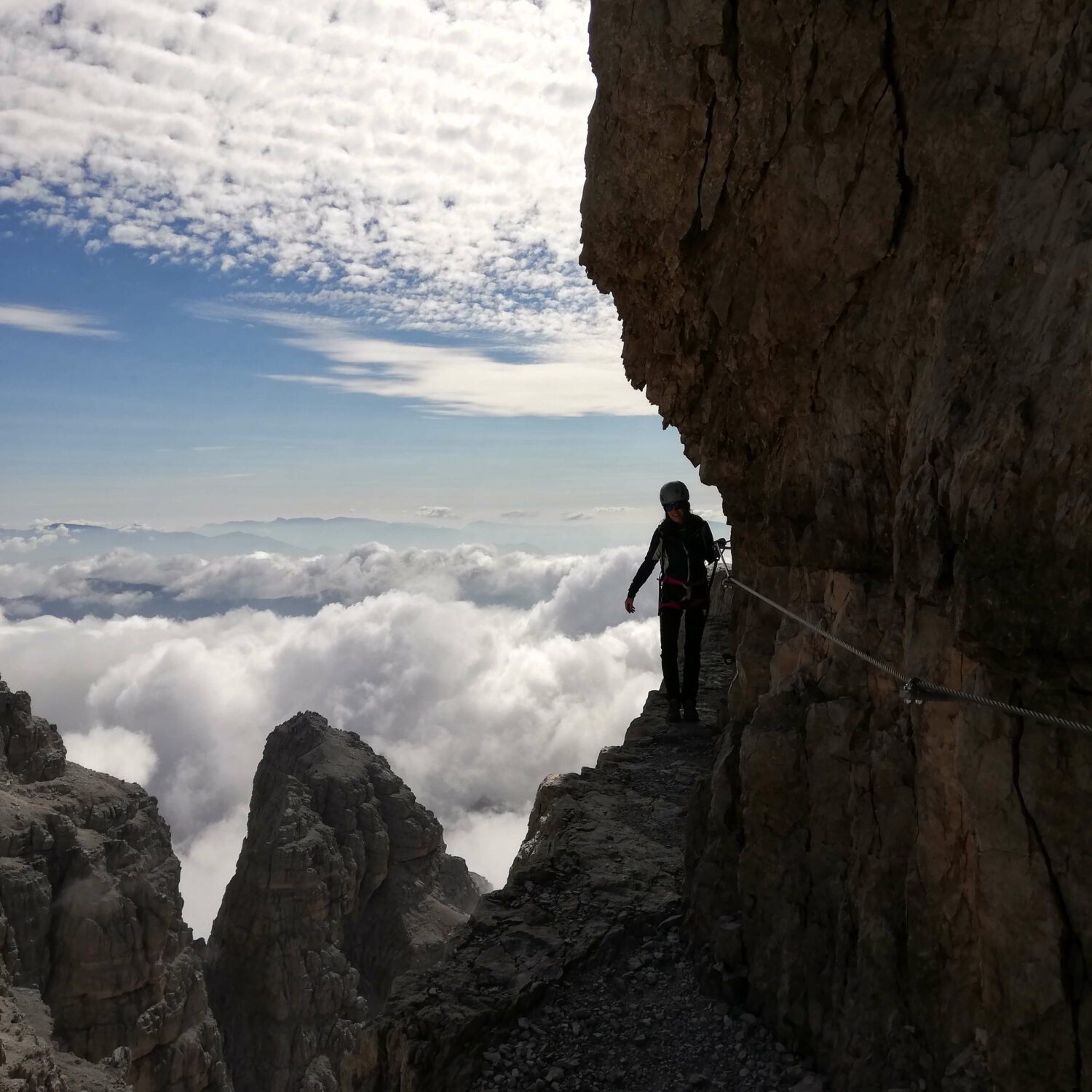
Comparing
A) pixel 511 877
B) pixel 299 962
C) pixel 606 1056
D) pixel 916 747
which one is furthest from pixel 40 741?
pixel 916 747

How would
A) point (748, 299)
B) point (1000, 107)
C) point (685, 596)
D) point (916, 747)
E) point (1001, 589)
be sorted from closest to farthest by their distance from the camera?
point (1001, 589), point (1000, 107), point (916, 747), point (748, 299), point (685, 596)

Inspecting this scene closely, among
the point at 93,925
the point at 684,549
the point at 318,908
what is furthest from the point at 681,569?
the point at 318,908

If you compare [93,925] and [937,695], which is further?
[93,925]

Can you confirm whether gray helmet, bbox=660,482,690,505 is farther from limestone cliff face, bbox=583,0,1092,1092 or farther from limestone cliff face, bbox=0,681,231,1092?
limestone cliff face, bbox=0,681,231,1092

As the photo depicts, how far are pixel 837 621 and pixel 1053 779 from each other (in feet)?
8.37

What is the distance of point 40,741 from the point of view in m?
41.7

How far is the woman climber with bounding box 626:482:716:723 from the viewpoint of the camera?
471 inches

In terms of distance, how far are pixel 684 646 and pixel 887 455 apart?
6915mm

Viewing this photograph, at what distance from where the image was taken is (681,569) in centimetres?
1220

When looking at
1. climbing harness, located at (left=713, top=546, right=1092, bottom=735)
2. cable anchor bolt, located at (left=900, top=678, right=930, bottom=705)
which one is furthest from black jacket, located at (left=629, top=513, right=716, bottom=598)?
cable anchor bolt, located at (left=900, top=678, right=930, bottom=705)

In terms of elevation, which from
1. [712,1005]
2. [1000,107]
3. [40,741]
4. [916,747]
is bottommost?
[40,741]

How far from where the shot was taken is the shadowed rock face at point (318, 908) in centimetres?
4825

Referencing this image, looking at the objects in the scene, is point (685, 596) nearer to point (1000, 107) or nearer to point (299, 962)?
point (1000, 107)

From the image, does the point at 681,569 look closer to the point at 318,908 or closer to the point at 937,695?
the point at 937,695
